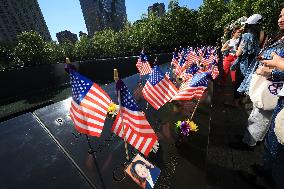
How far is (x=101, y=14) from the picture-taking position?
16962cm

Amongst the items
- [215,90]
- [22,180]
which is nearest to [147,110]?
[22,180]

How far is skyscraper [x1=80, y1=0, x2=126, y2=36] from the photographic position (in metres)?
161

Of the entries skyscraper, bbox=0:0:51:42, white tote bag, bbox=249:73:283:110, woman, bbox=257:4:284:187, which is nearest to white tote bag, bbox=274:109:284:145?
woman, bbox=257:4:284:187

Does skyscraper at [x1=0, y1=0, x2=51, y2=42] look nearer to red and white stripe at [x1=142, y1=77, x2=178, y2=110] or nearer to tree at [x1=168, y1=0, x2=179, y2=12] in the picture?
tree at [x1=168, y1=0, x2=179, y2=12]

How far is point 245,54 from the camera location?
18.4 ft

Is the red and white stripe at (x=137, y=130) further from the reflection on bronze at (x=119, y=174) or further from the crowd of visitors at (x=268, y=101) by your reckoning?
the crowd of visitors at (x=268, y=101)

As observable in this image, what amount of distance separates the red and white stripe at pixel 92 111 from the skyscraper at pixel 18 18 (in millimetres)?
111978

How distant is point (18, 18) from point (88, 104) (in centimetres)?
12211

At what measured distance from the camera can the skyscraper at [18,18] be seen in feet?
326

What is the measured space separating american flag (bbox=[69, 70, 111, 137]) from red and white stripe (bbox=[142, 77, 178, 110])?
3.47 feet

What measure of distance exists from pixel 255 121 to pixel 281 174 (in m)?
1.38

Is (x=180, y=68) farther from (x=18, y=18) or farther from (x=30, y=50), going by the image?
(x=18, y=18)

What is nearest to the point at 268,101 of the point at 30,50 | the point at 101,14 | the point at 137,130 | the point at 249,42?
the point at 137,130

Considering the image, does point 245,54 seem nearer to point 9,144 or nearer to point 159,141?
point 159,141
